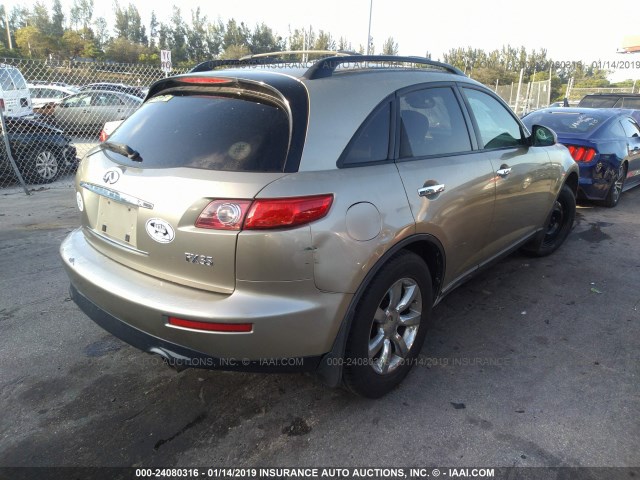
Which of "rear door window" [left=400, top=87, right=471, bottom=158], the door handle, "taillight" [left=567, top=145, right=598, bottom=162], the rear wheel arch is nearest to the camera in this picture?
the rear wheel arch

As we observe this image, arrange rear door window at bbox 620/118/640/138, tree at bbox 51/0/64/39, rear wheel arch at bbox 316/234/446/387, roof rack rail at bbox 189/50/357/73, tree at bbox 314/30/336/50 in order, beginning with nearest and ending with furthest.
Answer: rear wheel arch at bbox 316/234/446/387, roof rack rail at bbox 189/50/357/73, rear door window at bbox 620/118/640/138, tree at bbox 314/30/336/50, tree at bbox 51/0/64/39

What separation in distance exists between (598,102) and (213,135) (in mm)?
14510

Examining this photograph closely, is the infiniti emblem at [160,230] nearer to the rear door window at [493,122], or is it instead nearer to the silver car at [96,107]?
the rear door window at [493,122]

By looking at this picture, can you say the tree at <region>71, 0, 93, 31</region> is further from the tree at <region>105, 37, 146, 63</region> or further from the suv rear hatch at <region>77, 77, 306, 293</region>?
the suv rear hatch at <region>77, 77, 306, 293</region>

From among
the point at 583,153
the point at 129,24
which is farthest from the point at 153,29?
the point at 583,153

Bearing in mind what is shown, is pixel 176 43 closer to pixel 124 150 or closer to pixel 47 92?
pixel 47 92

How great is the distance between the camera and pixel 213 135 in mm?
2260

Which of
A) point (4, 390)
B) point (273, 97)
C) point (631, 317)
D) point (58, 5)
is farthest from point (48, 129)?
point (58, 5)

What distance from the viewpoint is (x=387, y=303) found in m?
2.55

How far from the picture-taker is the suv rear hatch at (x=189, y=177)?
2014 millimetres

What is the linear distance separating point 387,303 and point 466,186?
38.4 inches

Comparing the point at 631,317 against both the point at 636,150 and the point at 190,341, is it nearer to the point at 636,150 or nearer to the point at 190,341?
the point at 190,341

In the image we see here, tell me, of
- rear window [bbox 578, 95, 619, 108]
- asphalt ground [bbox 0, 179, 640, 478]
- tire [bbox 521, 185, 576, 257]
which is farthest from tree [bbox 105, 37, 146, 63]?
asphalt ground [bbox 0, 179, 640, 478]

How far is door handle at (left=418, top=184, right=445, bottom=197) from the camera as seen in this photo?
258 cm
